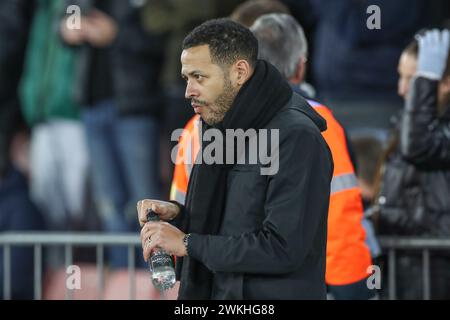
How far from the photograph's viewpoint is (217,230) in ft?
12.9

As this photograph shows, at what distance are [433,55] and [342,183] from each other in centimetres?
132

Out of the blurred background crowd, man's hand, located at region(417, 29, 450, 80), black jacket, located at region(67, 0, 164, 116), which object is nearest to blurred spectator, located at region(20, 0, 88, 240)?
the blurred background crowd

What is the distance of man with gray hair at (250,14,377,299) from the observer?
4727 millimetres

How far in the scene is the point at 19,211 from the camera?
823cm

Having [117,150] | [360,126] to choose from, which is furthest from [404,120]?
[117,150]

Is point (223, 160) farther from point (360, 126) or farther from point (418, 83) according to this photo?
point (360, 126)

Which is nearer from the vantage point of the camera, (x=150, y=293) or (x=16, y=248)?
(x=150, y=293)

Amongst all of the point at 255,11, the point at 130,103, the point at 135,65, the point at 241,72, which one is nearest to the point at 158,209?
the point at 241,72

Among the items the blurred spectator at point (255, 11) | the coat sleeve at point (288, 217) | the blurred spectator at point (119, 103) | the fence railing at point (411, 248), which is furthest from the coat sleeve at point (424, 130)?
the blurred spectator at point (119, 103)

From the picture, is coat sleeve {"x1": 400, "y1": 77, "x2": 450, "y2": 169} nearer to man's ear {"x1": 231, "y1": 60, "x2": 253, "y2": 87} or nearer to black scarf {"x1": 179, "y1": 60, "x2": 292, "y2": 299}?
black scarf {"x1": 179, "y1": 60, "x2": 292, "y2": 299}

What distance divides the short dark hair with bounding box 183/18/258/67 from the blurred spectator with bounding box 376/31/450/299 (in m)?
2.05

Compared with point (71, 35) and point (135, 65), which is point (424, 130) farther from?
point (71, 35)
